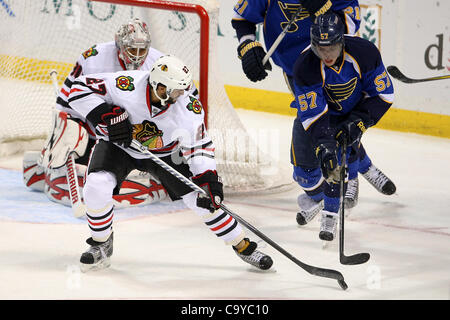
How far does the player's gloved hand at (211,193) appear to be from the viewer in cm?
330

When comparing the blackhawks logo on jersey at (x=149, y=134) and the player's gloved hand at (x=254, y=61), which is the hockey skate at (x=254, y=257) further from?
the player's gloved hand at (x=254, y=61)

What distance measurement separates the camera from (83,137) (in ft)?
14.3

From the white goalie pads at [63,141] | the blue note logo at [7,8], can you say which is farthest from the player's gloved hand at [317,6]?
the blue note logo at [7,8]

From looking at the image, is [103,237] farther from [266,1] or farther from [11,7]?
[11,7]

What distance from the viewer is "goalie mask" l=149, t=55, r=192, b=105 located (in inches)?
129

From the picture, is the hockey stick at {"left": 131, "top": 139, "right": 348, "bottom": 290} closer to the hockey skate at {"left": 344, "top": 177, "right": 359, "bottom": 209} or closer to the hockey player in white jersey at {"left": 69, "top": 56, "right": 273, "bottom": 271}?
the hockey player in white jersey at {"left": 69, "top": 56, "right": 273, "bottom": 271}

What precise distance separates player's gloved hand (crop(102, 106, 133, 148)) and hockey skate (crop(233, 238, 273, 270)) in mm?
609

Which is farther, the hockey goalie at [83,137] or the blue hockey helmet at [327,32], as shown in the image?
the hockey goalie at [83,137]

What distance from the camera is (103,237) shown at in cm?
347

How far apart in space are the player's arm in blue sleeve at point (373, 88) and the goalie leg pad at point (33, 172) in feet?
5.86

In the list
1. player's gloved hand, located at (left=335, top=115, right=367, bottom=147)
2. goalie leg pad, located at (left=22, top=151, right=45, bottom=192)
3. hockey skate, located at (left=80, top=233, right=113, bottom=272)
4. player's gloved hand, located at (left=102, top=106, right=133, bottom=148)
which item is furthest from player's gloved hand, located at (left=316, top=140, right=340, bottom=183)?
goalie leg pad, located at (left=22, top=151, right=45, bottom=192)
